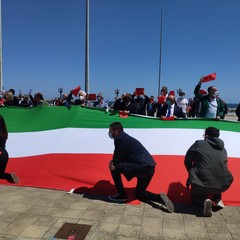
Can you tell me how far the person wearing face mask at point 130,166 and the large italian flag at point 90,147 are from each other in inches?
9.9

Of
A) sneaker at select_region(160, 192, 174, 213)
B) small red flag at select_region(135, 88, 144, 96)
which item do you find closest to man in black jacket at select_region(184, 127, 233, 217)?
sneaker at select_region(160, 192, 174, 213)

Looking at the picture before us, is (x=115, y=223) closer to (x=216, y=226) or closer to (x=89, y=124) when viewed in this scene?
(x=216, y=226)

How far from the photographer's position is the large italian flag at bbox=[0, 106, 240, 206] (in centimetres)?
557

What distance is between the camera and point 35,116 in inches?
285

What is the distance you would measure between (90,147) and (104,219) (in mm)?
2175

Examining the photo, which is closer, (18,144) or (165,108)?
(18,144)

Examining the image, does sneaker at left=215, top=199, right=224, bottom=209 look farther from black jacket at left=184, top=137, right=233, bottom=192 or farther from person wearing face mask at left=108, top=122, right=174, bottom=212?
person wearing face mask at left=108, top=122, right=174, bottom=212

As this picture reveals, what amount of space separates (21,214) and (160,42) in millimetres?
25486

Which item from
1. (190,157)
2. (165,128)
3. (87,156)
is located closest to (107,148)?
(87,156)

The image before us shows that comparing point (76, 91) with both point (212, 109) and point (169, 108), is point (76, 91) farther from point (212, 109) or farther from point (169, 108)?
point (212, 109)

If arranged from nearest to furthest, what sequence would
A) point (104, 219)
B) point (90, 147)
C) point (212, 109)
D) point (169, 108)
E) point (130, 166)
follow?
point (104, 219)
point (130, 166)
point (90, 147)
point (212, 109)
point (169, 108)

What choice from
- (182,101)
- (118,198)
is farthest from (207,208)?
(182,101)

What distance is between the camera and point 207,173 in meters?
4.69

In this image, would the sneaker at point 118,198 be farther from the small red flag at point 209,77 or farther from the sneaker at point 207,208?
the small red flag at point 209,77
